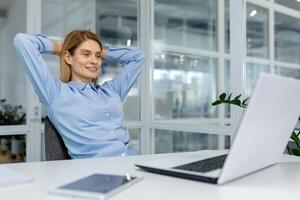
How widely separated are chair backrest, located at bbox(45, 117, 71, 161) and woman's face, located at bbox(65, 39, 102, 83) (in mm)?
289

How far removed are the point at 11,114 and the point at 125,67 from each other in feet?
4.26

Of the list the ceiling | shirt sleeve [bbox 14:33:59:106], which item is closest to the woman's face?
shirt sleeve [bbox 14:33:59:106]

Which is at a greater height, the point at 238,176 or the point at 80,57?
the point at 80,57

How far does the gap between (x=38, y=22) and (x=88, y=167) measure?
2267 mm

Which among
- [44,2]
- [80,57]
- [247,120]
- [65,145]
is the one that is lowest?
[65,145]

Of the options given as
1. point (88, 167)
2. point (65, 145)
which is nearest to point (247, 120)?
point (88, 167)

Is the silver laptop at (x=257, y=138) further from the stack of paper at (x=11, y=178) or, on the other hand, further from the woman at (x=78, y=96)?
the woman at (x=78, y=96)

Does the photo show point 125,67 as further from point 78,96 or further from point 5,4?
point 5,4

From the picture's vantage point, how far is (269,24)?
2.90 meters

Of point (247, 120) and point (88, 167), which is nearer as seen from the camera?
point (247, 120)

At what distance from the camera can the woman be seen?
166 cm

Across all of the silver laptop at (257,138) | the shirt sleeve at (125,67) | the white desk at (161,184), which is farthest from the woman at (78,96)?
the silver laptop at (257,138)

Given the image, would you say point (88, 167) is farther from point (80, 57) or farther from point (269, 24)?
point (269, 24)

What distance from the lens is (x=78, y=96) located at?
5.57ft
